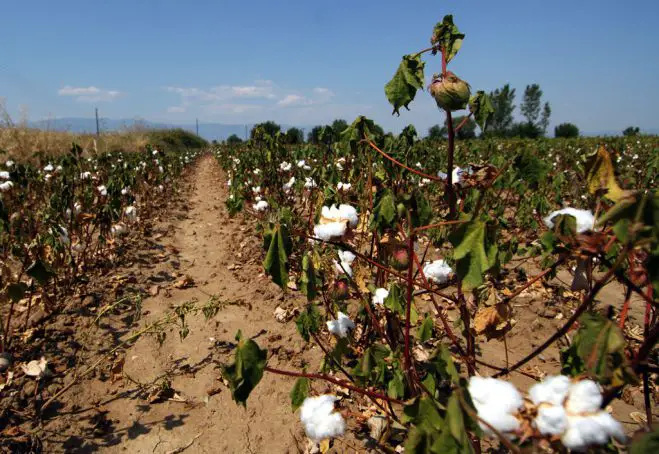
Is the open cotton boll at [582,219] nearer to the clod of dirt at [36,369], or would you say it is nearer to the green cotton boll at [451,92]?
the green cotton boll at [451,92]

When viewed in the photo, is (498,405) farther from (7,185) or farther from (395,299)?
(7,185)

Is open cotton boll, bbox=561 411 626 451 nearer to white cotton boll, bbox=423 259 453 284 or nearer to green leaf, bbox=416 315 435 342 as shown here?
green leaf, bbox=416 315 435 342

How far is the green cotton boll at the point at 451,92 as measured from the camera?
1.05 meters

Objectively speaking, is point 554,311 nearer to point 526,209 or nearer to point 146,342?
point 526,209

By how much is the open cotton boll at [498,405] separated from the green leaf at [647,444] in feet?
0.50

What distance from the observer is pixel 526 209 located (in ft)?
17.1

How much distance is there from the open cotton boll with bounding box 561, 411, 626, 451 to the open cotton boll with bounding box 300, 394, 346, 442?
62cm

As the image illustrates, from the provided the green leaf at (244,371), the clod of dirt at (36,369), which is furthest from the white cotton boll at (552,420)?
the clod of dirt at (36,369)

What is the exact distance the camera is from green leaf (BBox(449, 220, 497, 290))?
94 cm

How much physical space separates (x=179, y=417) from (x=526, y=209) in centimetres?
468

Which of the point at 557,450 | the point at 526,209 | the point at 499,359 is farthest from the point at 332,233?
the point at 526,209

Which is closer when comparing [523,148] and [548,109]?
[523,148]

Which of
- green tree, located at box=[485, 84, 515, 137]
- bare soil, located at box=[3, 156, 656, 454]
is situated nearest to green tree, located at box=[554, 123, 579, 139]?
green tree, located at box=[485, 84, 515, 137]

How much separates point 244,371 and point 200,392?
5.32ft
